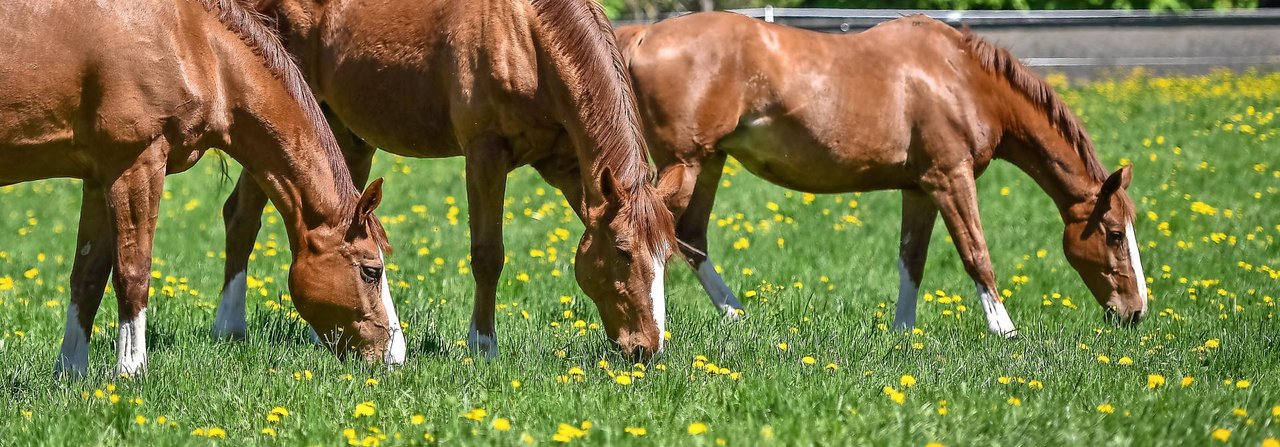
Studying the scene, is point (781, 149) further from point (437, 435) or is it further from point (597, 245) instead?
point (437, 435)

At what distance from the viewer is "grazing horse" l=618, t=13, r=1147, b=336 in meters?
6.95

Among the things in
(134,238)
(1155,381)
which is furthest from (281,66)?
(1155,381)

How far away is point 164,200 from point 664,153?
251 inches

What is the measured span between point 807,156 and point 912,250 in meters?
0.93

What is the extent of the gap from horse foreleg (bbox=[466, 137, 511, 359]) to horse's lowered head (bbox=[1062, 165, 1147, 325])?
3554 mm

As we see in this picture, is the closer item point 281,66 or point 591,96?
point 281,66

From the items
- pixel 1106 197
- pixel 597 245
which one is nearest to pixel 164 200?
pixel 597 245

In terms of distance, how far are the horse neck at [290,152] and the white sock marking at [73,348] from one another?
3.16ft

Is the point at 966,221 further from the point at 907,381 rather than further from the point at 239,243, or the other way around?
the point at 239,243

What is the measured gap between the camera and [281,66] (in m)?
5.44

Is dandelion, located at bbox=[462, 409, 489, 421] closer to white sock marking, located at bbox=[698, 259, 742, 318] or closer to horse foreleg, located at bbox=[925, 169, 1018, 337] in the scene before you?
white sock marking, located at bbox=[698, 259, 742, 318]

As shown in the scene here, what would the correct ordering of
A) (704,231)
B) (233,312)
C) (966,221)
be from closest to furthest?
(233,312) < (966,221) < (704,231)

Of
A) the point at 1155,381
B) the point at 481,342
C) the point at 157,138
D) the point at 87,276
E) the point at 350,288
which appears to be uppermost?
the point at 157,138

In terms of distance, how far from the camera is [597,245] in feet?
18.3
